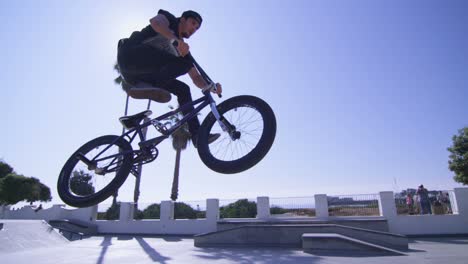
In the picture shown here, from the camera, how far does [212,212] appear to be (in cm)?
1925

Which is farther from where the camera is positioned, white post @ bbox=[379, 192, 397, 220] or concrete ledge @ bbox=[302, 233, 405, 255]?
white post @ bbox=[379, 192, 397, 220]

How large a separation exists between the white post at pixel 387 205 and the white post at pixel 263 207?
6.98m

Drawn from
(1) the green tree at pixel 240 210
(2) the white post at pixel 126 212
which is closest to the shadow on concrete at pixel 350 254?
(1) the green tree at pixel 240 210

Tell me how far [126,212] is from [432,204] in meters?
21.2

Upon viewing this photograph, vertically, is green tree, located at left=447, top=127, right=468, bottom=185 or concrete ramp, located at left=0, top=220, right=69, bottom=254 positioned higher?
green tree, located at left=447, top=127, right=468, bottom=185

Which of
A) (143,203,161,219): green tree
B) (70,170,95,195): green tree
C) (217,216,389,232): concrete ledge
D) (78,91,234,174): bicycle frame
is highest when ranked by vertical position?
(78,91,234,174): bicycle frame

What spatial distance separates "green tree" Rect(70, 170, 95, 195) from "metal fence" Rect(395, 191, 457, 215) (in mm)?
17847

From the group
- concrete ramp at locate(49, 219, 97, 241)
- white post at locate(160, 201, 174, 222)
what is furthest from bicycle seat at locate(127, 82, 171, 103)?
concrete ramp at locate(49, 219, 97, 241)

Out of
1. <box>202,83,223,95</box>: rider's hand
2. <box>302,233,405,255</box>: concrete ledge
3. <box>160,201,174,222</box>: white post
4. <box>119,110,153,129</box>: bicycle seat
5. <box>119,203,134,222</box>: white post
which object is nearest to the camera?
<box>202,83,223,95</box>: rider's hand

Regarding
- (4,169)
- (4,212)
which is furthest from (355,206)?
(4,169)

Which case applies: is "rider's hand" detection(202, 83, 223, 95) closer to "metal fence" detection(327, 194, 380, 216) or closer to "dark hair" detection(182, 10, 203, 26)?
"dark hair" detection(182, 10, 203, 26)

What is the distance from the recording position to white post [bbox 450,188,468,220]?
15.2 metres

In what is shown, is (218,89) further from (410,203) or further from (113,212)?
(113,212)

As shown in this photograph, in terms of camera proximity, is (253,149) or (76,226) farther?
(76,226)
